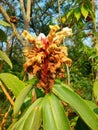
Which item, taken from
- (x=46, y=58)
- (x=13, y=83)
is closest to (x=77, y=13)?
(x=13, y=83)

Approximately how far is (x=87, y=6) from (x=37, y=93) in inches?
46.8

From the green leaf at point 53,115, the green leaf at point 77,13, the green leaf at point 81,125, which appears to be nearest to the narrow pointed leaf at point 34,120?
the green leaf at point 53,115

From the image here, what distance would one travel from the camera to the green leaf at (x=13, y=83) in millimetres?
1059

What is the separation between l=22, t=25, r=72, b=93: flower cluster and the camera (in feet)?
2.97

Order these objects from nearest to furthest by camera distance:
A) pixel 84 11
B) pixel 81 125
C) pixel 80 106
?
pixel 80 106 → pixel 81 125 → pixel 84 11

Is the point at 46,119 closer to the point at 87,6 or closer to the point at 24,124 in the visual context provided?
the point at 24,124

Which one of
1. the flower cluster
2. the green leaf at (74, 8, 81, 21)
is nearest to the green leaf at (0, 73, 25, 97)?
the flower cluster

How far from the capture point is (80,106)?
0.88 m

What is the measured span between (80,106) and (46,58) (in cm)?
16

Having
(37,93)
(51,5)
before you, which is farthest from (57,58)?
(51,5)

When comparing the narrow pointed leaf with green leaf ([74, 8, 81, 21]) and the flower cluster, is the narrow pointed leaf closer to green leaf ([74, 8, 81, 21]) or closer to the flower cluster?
the flower cluster

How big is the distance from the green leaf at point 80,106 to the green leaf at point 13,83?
0.18 metres

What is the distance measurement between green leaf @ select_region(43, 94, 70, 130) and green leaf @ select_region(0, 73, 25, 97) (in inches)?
6.5

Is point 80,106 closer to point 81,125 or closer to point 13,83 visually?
point 81,125
